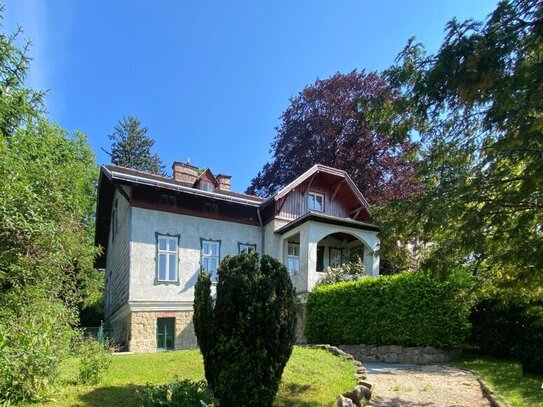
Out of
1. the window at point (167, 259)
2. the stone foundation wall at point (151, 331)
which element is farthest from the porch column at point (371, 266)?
the window at point (167, 259)

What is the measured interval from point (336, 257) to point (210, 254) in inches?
267

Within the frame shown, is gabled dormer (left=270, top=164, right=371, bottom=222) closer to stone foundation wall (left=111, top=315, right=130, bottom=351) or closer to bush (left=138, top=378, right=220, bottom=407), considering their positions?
stone foundation wall (left=111, top=315, right=130, bottom=351)

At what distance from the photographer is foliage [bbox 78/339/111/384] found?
7.02 m

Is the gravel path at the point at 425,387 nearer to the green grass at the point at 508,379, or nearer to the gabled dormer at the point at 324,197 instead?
the green grass at the point at 508,379

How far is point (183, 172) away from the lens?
2223cm

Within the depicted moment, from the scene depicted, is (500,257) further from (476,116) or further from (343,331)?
(343,331)

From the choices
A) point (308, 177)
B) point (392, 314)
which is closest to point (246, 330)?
point (392, 314)

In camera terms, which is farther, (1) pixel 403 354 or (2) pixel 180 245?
(2) pixel 180 245

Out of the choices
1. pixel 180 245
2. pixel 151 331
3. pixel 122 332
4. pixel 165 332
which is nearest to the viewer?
pixel 151 331

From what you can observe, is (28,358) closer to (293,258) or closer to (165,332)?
(165,332)

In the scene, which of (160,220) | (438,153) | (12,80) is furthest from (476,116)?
(160,220)

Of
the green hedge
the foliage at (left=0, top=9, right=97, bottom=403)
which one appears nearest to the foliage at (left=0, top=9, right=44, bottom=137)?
the foliage at (left=0, top=9, right=97, bottom=403)

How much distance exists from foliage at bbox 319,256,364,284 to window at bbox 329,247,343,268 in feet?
8.33

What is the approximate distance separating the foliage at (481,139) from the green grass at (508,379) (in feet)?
6.86
